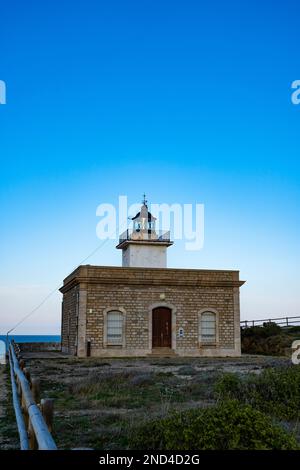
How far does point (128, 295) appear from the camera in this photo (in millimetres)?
22078

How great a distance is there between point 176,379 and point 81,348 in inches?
391

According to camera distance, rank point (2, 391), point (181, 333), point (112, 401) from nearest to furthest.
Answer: point (112, 401) < point (2, 391) < point (181, 333)

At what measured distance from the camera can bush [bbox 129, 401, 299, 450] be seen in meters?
4.72

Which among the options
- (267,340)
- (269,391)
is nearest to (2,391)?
(269,391)

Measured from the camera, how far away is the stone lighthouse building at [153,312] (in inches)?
847

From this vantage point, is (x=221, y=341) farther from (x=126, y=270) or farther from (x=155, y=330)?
(x=126, y=270)

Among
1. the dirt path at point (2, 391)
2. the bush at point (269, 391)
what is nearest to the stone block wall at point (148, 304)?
the dirt path at point (2, 391)

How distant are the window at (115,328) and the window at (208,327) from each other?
12.5ft

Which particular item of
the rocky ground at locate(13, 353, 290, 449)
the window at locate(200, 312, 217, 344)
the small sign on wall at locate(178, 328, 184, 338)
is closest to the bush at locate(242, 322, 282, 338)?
the window at locate(200, 312, 217, 344)

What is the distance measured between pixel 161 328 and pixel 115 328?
7.00 ft

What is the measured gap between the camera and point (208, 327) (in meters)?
22.9

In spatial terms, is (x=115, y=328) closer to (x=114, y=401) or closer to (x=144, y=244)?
(x=144, y=244)
